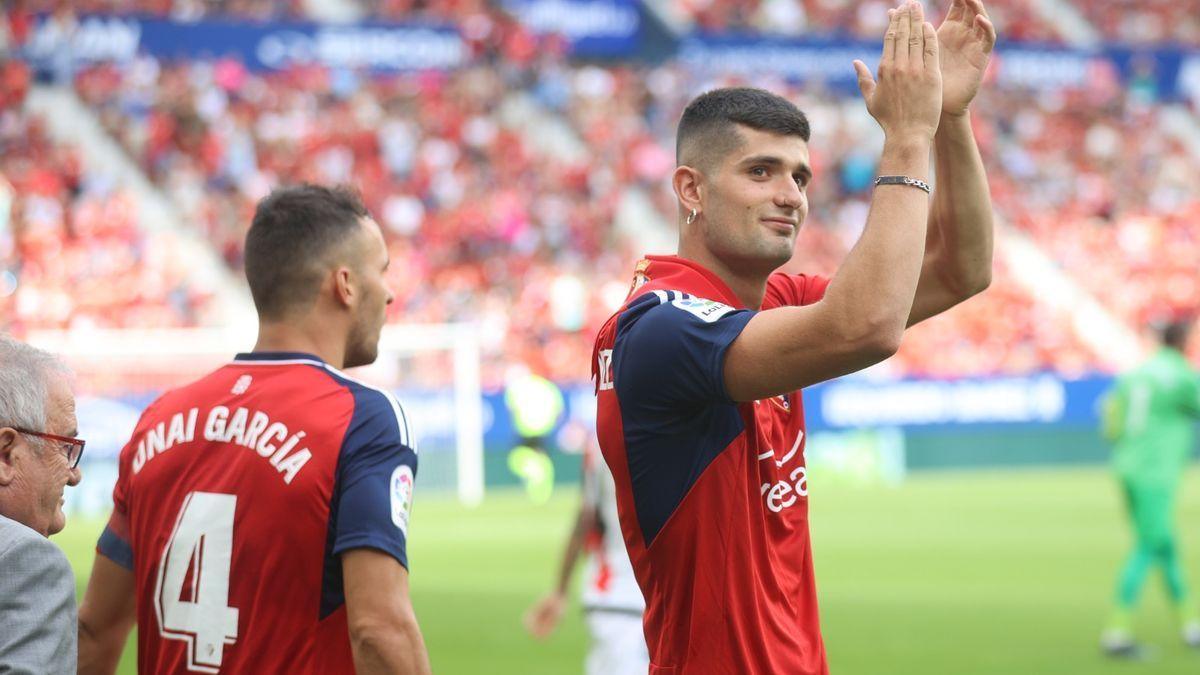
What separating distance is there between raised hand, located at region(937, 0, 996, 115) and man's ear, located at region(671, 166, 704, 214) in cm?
60

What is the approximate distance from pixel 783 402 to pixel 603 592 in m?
3.11

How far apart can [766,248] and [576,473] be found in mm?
20234

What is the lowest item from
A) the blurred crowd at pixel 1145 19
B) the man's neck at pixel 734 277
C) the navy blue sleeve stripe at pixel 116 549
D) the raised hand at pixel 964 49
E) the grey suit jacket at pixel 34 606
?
the grey suit jacket at pixel 34 606

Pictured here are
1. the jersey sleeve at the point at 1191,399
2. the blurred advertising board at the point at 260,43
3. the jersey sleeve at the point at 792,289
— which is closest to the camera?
the jersey sleeve at the point at 792,289

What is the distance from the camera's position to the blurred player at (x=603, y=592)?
20.1 ft

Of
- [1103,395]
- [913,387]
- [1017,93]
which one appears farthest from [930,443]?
[1017,93]

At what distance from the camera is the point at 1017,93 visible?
35719mm

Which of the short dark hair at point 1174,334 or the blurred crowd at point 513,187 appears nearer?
the short dark hair at point 1174,334

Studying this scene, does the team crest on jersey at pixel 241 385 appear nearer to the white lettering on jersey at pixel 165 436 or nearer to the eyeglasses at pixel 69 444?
the white lettering on jersey at pixel 165 436

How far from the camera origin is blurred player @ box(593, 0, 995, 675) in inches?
117

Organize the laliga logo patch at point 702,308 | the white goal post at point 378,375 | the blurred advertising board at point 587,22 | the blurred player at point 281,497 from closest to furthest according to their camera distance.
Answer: the laliga logo patch at point 702,308, the blurred player at point 281,497, the white goal post at point 378,375, the blurred advertising board at point 587,22

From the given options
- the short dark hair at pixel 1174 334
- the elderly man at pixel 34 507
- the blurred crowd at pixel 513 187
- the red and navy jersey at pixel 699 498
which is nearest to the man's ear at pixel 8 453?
the elderly man at pixel 34 507

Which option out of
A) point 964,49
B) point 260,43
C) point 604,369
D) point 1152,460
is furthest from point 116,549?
point 260,43

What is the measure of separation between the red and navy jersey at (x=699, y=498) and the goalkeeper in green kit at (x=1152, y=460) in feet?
24.6
